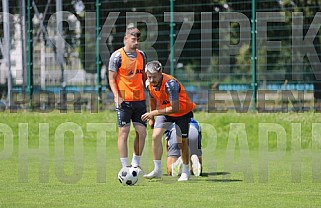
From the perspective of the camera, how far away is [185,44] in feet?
59.1

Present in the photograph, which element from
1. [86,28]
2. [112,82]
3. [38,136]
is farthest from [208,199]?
[86,28]

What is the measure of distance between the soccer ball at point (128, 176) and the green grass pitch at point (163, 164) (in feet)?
0.28

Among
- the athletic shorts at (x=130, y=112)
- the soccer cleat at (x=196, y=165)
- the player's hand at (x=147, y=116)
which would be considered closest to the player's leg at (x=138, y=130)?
the athletic shorts at (x=130, y=112)

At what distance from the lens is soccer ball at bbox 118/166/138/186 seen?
978 centimetres

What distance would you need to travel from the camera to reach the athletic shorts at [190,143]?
11.6 meters

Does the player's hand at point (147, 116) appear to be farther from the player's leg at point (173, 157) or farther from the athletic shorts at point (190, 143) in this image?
the athletic shorts at point (190, 143)

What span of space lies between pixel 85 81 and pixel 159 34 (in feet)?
6.91

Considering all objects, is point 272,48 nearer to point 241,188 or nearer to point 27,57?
point 27,57

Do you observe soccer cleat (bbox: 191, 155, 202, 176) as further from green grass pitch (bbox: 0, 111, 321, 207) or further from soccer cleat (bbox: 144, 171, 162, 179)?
soccer cleat (bbox: 144, 171, 162, 179)

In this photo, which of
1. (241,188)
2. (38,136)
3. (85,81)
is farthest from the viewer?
(85,81)

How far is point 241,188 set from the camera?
9344 millimetres

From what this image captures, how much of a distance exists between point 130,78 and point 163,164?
2.70 meters

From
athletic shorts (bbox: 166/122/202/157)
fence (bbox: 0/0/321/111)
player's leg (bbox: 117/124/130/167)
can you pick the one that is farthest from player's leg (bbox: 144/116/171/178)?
fence (bbox: 0/0/321/111)

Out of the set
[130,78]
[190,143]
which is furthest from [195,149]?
[130,78]
